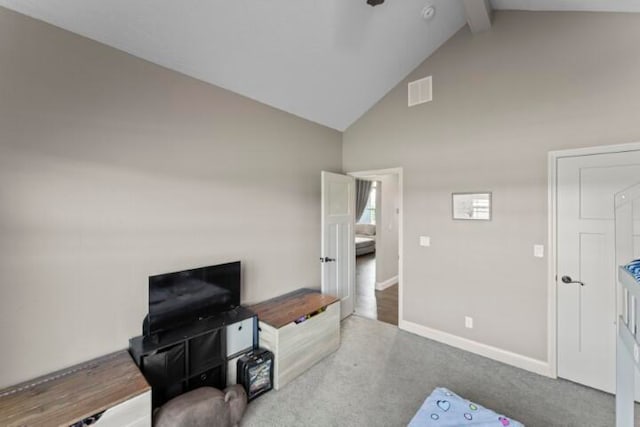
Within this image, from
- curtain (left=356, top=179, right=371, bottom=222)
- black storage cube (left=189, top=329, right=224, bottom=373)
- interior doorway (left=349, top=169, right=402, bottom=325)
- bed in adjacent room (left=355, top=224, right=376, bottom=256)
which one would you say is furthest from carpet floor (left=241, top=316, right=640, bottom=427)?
curtain (left=356, top=179, right=371, bottom=222)

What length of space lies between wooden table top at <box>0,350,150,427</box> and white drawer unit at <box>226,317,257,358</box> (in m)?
0.69

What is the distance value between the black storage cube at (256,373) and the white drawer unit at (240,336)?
0.09 meters

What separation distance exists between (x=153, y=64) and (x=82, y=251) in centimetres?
151

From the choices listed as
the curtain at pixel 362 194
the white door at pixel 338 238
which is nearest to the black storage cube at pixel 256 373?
the white door at pixel 338 238

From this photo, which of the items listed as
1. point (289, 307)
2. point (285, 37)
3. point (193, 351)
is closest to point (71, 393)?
point (193, 351)

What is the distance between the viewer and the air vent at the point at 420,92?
3289mm

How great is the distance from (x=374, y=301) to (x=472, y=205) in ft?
7.68

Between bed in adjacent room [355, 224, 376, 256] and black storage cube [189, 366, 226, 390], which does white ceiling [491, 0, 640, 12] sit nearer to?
black storage cube [189, 366, 226, 390]

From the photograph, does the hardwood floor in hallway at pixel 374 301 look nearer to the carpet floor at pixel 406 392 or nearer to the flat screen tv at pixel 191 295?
the carpet floor at pixel 406 392

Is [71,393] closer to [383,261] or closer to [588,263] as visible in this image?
[588,263]

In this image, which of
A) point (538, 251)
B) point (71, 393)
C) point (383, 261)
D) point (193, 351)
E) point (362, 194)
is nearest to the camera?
point (71, 393)

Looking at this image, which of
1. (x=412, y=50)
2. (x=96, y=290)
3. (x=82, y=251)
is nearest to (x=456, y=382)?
(x=96, y=290)

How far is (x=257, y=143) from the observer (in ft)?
9.76

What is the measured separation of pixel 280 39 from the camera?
2.42m
